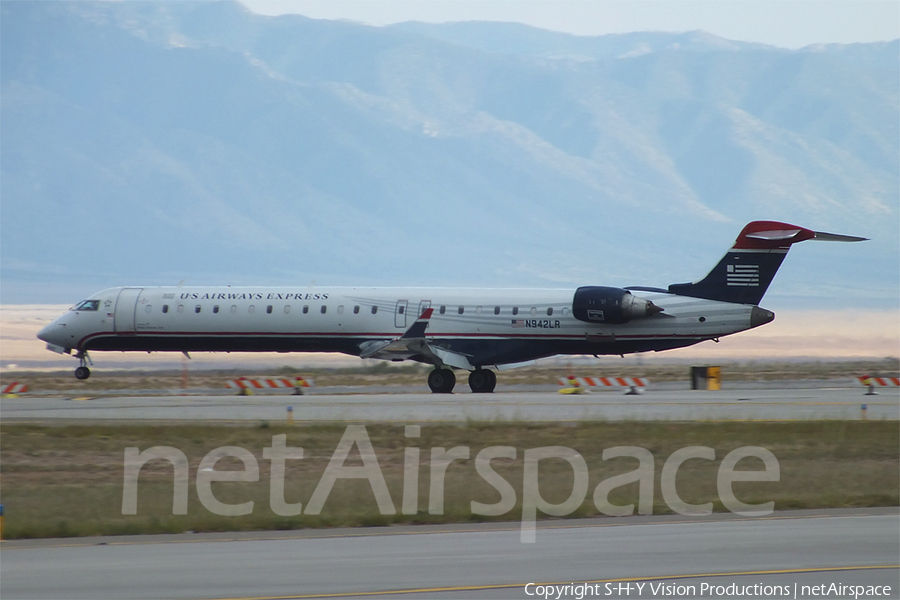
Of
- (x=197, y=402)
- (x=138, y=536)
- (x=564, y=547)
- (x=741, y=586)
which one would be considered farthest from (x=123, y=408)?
(x=741, y=586)

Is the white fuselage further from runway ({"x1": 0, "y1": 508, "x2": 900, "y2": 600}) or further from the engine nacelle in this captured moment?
runway ({"x1": 0, "y1": 508, "x2": 900, "y2": 600})

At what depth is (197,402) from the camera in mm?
29656

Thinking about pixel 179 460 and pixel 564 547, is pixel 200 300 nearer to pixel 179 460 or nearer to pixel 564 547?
pixel 179 460

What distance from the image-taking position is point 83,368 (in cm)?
3725

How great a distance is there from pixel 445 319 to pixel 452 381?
2044mm

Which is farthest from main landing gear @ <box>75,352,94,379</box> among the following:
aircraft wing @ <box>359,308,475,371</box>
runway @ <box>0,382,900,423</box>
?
aircraft wing @ <box>359,308,475,371</box>

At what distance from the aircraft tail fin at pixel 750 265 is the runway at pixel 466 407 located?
9.95ft

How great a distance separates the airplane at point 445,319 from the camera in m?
32.8

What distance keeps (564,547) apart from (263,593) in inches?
126

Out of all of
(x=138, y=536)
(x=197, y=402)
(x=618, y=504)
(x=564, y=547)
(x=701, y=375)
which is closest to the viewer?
(x=564, y=547)

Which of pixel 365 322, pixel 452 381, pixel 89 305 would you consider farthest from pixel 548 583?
pixel 89 305

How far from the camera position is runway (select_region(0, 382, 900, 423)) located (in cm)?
2420

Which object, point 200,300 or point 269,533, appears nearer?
point 269,533

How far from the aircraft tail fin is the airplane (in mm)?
30
